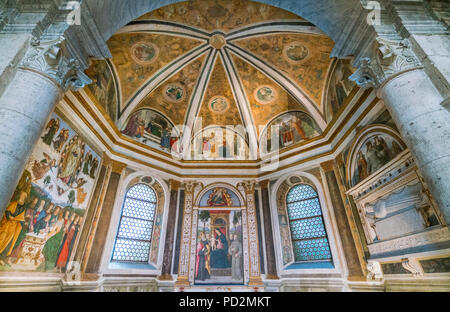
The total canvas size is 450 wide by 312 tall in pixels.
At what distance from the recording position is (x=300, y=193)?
34.4 feet

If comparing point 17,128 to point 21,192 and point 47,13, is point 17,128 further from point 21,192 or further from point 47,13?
point 21,192

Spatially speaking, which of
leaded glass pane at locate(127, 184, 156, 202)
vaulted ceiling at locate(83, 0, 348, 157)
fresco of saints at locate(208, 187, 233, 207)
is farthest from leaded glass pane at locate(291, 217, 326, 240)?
leaded glass pane at locate(127, 184, 156, 202)

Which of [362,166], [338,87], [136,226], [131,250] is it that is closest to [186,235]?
[136,226]

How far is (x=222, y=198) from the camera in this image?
11.3 m

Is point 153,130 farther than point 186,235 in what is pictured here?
Yes

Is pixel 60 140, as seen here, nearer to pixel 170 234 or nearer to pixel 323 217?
pixel 170 234

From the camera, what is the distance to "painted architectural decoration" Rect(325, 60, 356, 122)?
844 cm

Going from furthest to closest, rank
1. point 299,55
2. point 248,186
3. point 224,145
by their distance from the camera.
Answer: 1. point 224,145
2. point 248,186
3. point 299,55

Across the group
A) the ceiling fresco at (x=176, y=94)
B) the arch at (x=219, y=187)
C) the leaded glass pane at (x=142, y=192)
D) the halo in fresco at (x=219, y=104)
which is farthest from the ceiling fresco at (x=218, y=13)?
the arch at (x=219, y=187)

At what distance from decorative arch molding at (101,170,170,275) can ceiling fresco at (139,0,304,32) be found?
21.5ft

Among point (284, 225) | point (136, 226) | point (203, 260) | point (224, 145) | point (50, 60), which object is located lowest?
point (203, 260)

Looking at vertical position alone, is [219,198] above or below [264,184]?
below

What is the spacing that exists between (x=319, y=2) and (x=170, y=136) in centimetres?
877

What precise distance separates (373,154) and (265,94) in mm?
6451
